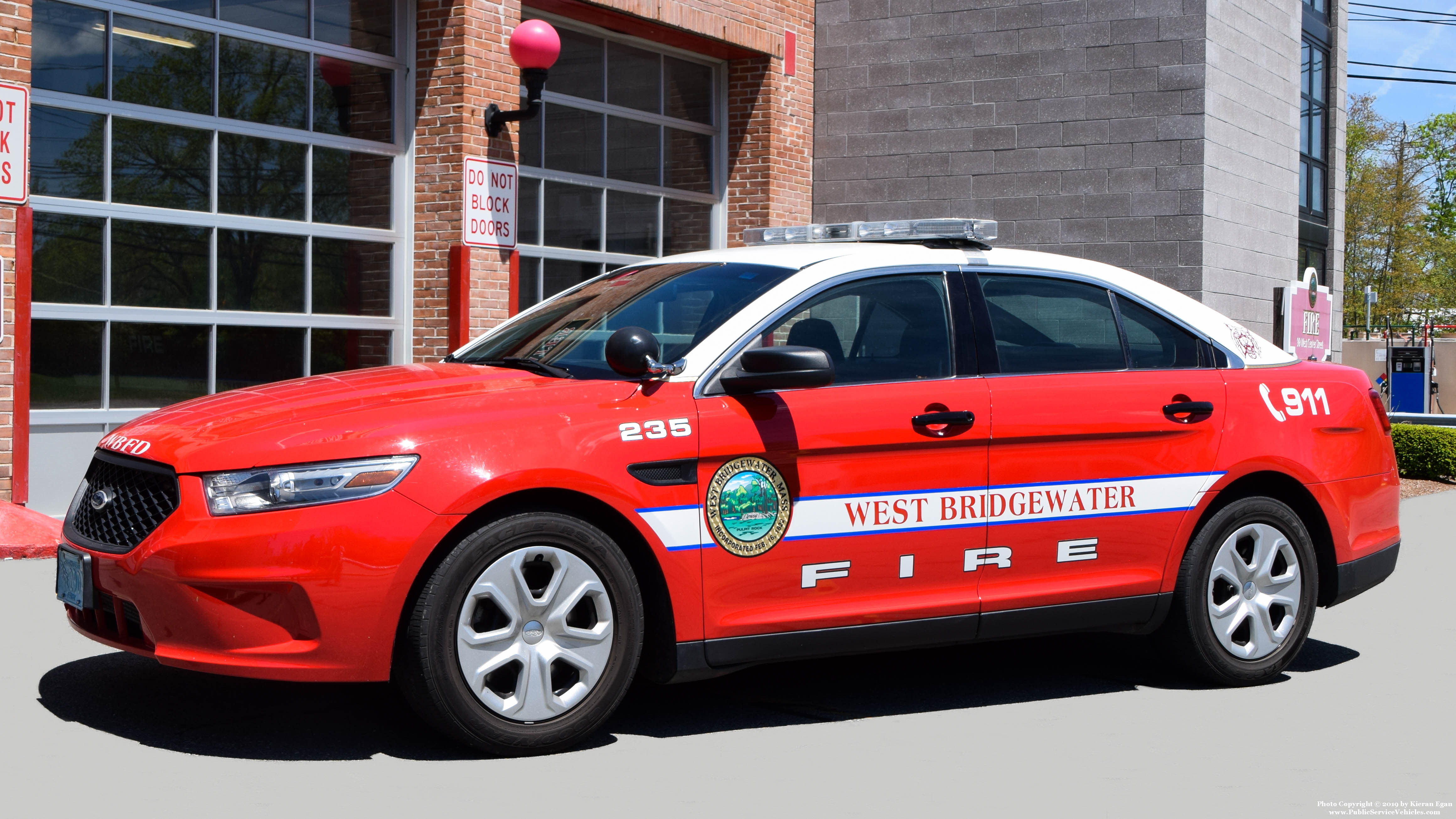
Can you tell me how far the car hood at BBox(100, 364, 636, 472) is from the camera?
455 cm

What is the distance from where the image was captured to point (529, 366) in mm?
5434

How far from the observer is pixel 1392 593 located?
8953 mm

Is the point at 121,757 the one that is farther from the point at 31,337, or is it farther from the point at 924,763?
the point at 31,337

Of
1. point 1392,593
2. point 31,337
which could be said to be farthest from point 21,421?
point 1392,593

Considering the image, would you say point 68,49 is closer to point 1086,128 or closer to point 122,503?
point 122,503

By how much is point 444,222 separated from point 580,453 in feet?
26.4

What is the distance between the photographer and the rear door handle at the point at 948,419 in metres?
5.40

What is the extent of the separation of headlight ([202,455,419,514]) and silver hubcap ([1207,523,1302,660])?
11.1 feet

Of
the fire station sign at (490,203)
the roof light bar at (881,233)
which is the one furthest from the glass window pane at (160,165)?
the roof light bar at (881,233)

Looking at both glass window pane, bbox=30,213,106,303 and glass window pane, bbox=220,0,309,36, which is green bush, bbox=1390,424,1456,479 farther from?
glass window pane, bbox=30,213,106,303

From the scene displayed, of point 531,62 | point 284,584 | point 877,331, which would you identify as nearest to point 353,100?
point 531,62

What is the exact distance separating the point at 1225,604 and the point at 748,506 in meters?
2.22

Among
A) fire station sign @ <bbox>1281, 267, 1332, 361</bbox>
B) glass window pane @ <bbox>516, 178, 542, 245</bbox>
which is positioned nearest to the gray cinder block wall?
fire station sign @ <bbox>1281, 267, 1332, 361</bbox>

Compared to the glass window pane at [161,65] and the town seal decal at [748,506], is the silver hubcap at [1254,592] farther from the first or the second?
the glass window pane at [161,65]
